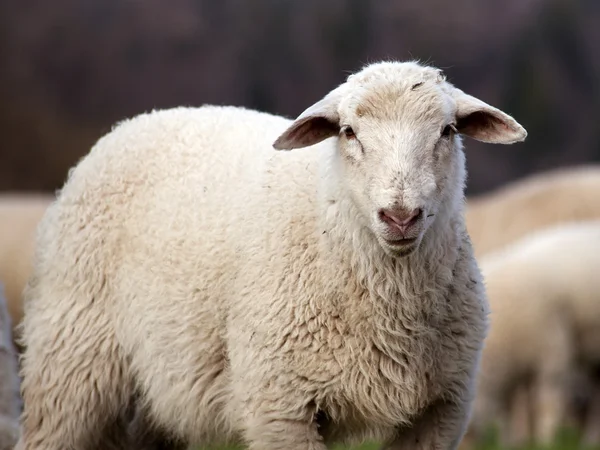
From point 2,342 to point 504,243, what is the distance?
8863 mm

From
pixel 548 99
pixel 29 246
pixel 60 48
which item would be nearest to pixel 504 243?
pixel 29 246

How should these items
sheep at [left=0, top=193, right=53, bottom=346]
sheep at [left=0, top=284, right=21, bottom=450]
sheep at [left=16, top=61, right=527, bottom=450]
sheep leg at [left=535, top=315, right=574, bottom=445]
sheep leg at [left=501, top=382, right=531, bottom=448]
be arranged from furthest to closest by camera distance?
sheep at [left=0, top=193, right=53, bottom=346]
sheep leg at [left=501, top=382, right=531, bottom=448]
sheep leg at [left=535, top=315, right=574, bottom=445]
sheep at [left=0, top=284, right=21, bottom=450]
sheep at [left=16, top=61, right=527, bottom=450]

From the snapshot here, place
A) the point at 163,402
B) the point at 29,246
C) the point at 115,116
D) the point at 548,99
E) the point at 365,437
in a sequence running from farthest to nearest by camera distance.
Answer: the point at 548,99 < the point at 115,116 < the point at 29,246 < the point at 163,402 < the point at 365,437

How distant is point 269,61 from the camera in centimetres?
1811

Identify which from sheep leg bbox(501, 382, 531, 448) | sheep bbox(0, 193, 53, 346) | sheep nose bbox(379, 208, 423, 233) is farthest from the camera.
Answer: sheep bbox(0, 193, 53, 346)

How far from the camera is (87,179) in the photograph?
470 cm

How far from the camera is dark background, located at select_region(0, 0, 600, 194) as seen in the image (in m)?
16.7

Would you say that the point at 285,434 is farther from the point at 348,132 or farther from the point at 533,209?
Answer: the point at 533,209

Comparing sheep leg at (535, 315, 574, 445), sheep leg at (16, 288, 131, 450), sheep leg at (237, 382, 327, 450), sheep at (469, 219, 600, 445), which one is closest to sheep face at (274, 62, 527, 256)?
sheep leg at (237, 382, 327, 450)

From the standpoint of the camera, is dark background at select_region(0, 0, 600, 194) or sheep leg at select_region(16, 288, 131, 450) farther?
dark background at select_region(0, 0, 600, 194)

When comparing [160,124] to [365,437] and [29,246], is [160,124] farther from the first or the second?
[29,246]

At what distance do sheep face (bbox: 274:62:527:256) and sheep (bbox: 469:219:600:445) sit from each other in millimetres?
5977

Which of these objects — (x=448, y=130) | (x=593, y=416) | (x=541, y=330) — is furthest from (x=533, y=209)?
(x=448, y=130)

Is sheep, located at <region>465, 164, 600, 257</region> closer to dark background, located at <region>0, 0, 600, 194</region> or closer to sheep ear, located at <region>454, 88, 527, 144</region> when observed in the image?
dark background, located at <region>0, 0, 600, 194</region>
